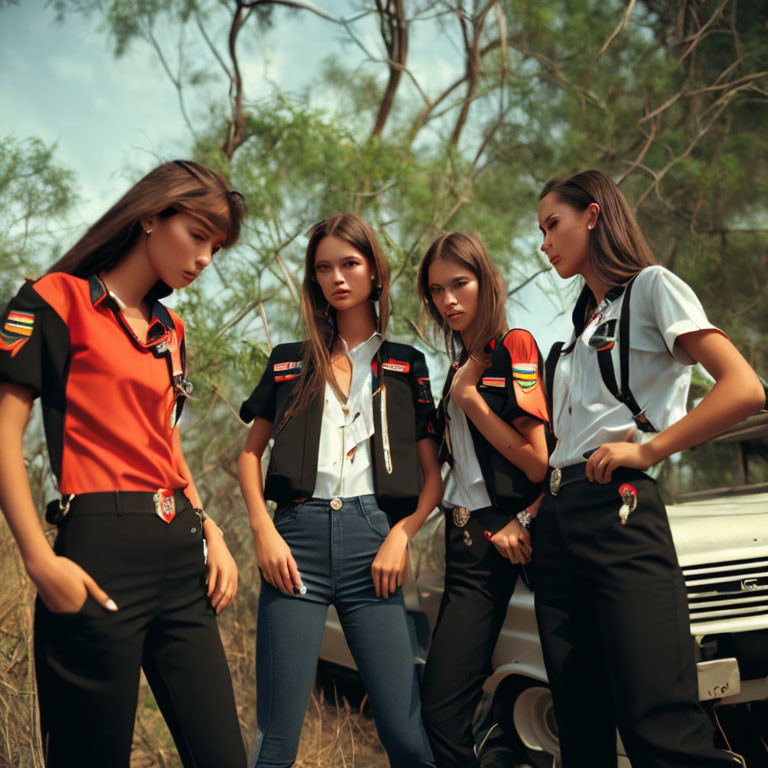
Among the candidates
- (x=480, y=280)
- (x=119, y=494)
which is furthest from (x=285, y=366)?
(x=119, y=494)

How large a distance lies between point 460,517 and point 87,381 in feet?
4.89

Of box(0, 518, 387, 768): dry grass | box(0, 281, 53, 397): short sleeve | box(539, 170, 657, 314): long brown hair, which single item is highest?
box(539, 170, 657, 314): long brown hair

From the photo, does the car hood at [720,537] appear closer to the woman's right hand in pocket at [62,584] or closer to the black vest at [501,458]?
the black vest at [501,458]

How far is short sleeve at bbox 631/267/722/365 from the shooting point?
2107mm

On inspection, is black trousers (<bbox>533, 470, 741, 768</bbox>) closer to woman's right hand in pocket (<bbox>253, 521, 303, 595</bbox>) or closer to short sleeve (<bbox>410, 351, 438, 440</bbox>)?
short sleeve (<bbox>410, 351, 438, 440</bbox>)

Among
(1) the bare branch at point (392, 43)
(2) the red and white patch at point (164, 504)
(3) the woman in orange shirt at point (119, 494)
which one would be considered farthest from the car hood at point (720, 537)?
(1) the bare branch at point (392, 43)

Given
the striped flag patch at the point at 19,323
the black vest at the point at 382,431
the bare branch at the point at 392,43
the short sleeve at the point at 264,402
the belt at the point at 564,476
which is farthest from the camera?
the bare branch at the point at 392,43

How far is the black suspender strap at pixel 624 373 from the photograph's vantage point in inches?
87.7

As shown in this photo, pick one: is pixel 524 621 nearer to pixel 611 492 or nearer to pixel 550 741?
pixel 550 741

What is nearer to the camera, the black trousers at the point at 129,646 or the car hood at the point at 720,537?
the black trousers at the point at 129,646

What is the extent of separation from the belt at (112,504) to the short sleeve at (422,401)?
1.12 meters

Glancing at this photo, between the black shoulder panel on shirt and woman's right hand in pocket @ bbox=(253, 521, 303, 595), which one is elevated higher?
the black shoulder panel on shirt

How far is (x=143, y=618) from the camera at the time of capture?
189cm

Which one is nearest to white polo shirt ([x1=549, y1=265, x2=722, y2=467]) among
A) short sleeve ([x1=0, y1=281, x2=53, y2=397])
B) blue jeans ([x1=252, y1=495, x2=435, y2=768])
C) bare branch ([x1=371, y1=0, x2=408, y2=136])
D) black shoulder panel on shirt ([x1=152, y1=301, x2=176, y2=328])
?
blue jeans ([x1=252, y1=495, x2=435, y2=768])
